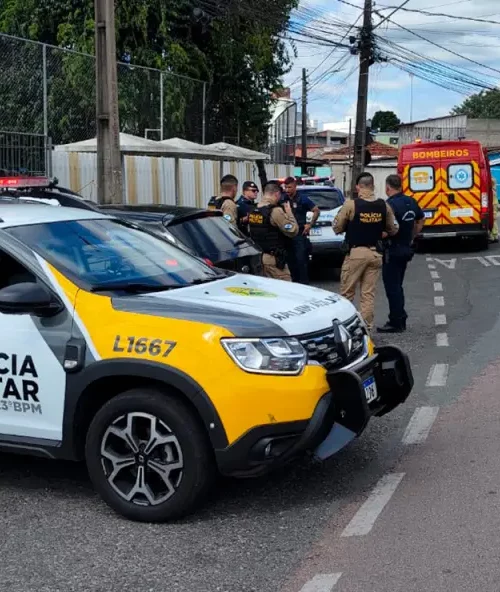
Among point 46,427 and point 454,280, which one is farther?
point 454,280

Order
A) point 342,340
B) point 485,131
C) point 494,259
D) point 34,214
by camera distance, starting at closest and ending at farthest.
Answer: point 342,340
point 34,214
point 494,259
point 485,131

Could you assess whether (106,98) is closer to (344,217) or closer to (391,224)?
(344,217)

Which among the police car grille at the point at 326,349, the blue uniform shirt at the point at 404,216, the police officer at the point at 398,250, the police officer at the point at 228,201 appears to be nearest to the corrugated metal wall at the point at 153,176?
the police officer at the point at 228,201

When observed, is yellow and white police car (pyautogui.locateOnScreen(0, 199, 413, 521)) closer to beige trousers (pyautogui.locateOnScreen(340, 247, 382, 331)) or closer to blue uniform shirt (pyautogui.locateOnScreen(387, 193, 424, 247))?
beige trousers (pyautogui.locateOnScreen(340, 247, 382, 331))

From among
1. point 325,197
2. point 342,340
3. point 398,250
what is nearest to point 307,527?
point 342,340

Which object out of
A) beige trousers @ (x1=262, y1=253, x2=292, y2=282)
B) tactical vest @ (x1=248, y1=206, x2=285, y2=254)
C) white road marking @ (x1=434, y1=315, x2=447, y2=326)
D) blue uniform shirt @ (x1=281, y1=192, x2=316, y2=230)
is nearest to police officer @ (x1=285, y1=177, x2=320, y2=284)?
blue uniform shirt @ (x1=281, y1=192, x2=316, y2=230)

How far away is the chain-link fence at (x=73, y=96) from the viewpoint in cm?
1447

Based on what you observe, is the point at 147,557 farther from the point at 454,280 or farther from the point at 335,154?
the point at 335,154

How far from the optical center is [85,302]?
4.75 meters

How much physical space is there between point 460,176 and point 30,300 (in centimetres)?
1725

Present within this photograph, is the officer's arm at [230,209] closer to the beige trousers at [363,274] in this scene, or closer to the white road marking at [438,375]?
the beige trousers at [363,274]

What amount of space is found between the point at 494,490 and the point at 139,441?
2069 millimetres

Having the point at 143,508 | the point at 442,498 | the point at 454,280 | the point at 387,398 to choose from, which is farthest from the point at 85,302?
the point at 454,280

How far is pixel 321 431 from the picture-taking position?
457 centimetres
